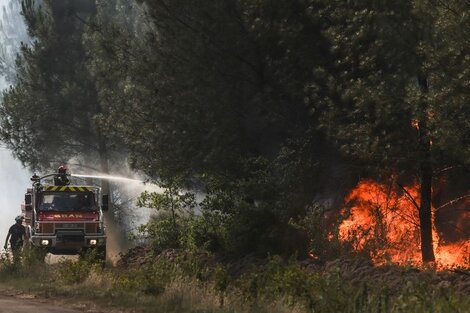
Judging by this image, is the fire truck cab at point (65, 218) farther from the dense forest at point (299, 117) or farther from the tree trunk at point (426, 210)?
the tree trunk at point (426, 210)

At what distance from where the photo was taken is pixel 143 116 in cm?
2342

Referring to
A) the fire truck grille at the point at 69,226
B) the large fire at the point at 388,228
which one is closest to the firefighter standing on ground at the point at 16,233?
the fire truck grille at the point at 69,226

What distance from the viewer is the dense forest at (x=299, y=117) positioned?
54.6 ft

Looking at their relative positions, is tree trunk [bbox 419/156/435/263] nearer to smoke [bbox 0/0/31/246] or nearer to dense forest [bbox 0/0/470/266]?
dense forest [bbox 0/0/470/266]

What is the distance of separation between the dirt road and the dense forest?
5.83 metres

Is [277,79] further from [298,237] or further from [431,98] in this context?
[431,98]

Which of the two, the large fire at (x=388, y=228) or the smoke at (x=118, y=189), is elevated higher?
the smoke at (x=118, y=189)

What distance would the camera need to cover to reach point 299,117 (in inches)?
827

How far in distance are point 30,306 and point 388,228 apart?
9.58m

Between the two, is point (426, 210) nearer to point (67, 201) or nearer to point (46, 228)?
point (67, 201)

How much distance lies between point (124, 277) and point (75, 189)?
7238 mm

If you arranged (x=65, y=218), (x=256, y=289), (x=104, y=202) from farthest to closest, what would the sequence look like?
(x=65, y=218) → (x=104, y=202) → (x=256, y=289)

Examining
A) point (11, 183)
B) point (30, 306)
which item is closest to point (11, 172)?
point (11, 183)

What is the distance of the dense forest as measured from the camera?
16.6 m
